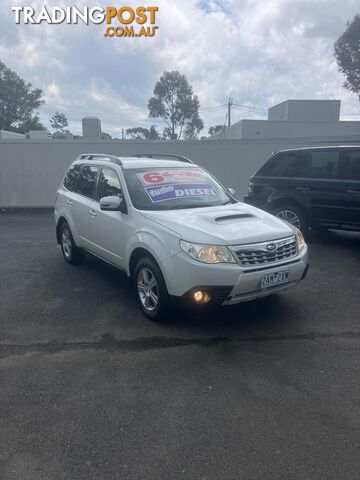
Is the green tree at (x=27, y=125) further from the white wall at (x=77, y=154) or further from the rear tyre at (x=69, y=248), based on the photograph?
the rear tyre at (x=69, y=248)

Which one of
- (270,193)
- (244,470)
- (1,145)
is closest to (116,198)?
(244,470)

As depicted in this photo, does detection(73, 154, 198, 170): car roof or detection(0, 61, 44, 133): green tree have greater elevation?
detection(0, 61, 44, 133): green tree

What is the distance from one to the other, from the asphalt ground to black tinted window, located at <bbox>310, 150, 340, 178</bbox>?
2.79m

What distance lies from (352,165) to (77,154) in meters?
9.61

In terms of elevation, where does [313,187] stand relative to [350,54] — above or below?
below

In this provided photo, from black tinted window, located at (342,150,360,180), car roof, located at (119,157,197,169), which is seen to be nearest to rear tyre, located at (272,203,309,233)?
black tinted window, located at (342,150,360,180)

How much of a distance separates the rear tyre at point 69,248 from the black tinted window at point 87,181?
73 cm

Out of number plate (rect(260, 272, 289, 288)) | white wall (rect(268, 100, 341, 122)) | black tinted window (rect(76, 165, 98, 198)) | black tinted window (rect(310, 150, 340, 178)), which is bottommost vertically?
number plate (rect(260, 272, 289, 288))

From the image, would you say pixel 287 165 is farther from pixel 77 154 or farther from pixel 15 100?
pixel 15 100

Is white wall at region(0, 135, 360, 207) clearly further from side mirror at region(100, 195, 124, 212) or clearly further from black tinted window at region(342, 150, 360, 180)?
side mirror at region(100, 195, 124, 212)

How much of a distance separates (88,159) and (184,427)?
4704mm

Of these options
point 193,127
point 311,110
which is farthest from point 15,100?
point 311,110

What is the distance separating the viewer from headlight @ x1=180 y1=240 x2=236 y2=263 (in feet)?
12.5

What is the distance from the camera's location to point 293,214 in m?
7.98
